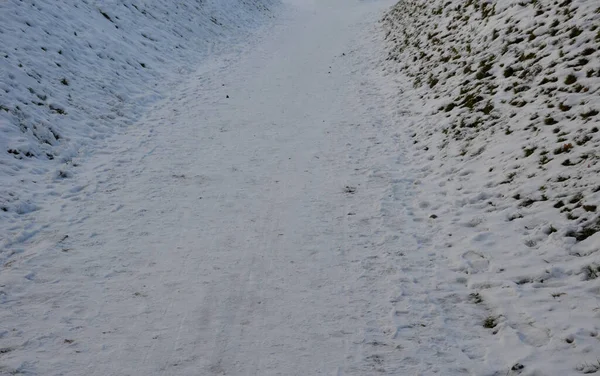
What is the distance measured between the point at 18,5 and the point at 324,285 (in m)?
12.0

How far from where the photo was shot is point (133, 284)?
568cm

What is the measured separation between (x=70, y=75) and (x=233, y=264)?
8106 millimetres

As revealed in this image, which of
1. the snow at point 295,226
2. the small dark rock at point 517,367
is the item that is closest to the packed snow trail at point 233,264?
the snow at point 295,226

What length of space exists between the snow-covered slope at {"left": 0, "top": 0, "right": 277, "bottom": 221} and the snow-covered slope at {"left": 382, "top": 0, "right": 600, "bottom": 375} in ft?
23.6

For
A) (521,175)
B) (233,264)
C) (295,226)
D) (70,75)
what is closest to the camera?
(233,264)

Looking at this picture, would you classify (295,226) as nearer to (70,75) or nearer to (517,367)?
(517,367)

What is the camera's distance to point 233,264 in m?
6.09

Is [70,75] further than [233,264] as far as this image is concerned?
Yes

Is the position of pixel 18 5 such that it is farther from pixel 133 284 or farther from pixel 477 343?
pixel 477 343

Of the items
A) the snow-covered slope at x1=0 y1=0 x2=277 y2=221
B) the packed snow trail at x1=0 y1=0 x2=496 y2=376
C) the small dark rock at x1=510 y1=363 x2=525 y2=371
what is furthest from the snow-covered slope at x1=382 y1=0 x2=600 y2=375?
the snow-covered slope at x1=0 y1=0 x2=277 y2=221

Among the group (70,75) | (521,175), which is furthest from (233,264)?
(70,75)

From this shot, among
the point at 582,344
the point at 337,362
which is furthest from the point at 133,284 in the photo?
the point at 582,344

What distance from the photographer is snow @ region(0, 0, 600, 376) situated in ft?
15.4

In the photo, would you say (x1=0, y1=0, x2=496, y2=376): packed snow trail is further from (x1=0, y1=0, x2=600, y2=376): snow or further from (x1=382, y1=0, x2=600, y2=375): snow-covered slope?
(x1=382, y1=0, x2=600, y2=375): snow-covered slope
